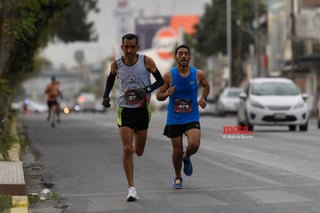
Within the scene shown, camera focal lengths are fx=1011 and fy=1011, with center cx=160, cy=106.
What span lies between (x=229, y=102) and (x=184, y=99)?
147 feet

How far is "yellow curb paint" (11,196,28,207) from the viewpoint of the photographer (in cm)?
1073

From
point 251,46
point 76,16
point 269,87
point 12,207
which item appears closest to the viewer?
point 12,207

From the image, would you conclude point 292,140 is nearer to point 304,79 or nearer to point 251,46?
point 304,79

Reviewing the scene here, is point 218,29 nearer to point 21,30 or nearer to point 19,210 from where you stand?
point 21,30

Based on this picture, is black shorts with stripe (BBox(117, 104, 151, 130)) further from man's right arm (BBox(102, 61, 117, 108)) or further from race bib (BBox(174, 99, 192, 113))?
race bib (BBox(174, 99, 192, 113))

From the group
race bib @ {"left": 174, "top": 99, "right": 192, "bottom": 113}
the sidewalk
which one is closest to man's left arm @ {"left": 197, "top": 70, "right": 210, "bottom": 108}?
race bib @ {"left": 174, "top": 99, "right": 192, "bottom": 113}

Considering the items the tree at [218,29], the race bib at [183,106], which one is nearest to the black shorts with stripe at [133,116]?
the race bib at [183,106]

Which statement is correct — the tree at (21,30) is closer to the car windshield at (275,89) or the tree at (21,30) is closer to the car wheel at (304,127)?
the car windshield at (275,89)

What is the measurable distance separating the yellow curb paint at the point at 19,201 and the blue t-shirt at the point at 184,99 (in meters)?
2.60

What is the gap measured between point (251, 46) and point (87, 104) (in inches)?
864

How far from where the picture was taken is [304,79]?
243ft

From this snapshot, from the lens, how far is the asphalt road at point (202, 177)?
1109cm

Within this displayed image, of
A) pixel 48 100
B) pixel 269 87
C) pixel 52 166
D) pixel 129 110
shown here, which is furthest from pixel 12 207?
pixel 48 100

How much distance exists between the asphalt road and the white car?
495 cm
